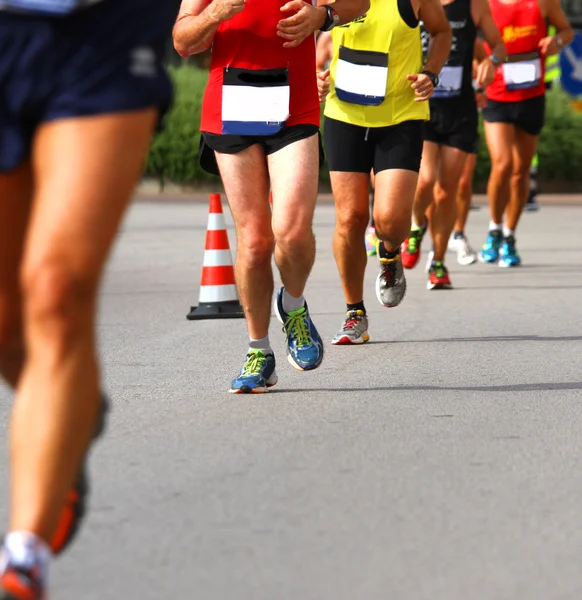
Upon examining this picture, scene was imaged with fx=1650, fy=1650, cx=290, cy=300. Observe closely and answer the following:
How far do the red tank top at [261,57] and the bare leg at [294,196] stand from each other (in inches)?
5.4

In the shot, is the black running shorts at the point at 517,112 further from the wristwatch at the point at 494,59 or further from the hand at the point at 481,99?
→ the wristwatch at the point at 494,59

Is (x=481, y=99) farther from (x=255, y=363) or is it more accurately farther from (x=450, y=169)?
(x=255, y=363)

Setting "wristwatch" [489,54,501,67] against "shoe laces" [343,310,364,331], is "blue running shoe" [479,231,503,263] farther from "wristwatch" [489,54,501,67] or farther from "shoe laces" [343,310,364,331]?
"shoe laces" [343,310,364,331]

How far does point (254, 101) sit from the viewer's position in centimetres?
648

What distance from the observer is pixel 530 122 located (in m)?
12.9

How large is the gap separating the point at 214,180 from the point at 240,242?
767 inches

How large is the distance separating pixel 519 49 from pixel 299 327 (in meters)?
6.31

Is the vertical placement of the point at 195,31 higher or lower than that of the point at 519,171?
higher

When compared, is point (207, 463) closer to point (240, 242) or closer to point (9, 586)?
point (240, 242)

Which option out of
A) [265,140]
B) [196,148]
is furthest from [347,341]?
[196,148]

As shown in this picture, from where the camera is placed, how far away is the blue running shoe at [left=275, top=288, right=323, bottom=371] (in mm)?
6848

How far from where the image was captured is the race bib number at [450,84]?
36.7ft

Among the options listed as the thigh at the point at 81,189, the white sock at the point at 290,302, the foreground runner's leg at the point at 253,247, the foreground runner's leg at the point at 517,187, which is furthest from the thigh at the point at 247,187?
the foreground runner's leg at the point at 517,187

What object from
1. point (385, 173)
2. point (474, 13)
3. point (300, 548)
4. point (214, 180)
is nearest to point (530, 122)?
point (474, 13)
